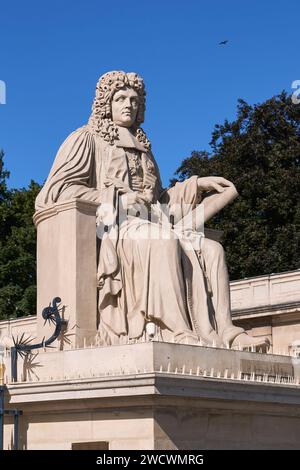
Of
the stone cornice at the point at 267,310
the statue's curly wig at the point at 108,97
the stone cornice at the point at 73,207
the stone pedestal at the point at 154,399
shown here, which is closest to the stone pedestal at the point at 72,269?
the stone cornice at the point at 73,207

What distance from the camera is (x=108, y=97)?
15.5m

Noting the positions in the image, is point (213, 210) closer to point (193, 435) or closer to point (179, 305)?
point (179, 305)

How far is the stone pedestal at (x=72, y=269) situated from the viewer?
44.8 feet

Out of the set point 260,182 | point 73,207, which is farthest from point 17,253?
point 73,207

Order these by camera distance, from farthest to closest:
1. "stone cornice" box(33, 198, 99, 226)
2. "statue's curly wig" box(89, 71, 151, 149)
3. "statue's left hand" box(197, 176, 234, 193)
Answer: "statue's curly wig" box(89, 71, 151, 149), "statue's left hand" box(197, 176, 234, 193), "stone cornice" box(33, 198, 99, 226)

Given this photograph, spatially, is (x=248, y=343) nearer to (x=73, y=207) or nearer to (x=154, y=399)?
(x=154, y=399)

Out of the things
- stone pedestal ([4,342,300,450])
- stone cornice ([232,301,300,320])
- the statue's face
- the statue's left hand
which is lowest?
stone pedestal ([4,342,300,450])

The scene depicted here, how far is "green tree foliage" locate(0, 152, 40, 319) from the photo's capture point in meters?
34.2

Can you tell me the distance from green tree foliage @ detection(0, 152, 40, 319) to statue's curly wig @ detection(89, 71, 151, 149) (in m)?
18.6

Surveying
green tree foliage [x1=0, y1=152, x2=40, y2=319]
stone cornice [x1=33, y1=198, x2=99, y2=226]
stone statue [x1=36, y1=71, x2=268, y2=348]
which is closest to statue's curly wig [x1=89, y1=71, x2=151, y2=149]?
stone statue [x1=36, y1=71, x2=268, y2=348]

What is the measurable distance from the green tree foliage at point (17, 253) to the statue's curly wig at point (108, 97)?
1865cm

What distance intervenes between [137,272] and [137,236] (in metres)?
0.45

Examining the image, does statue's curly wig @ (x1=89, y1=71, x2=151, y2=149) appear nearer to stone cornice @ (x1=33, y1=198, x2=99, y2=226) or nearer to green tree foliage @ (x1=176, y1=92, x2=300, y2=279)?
stone cornice @ (x1=33, y1=198, x2=99, y2=226)
